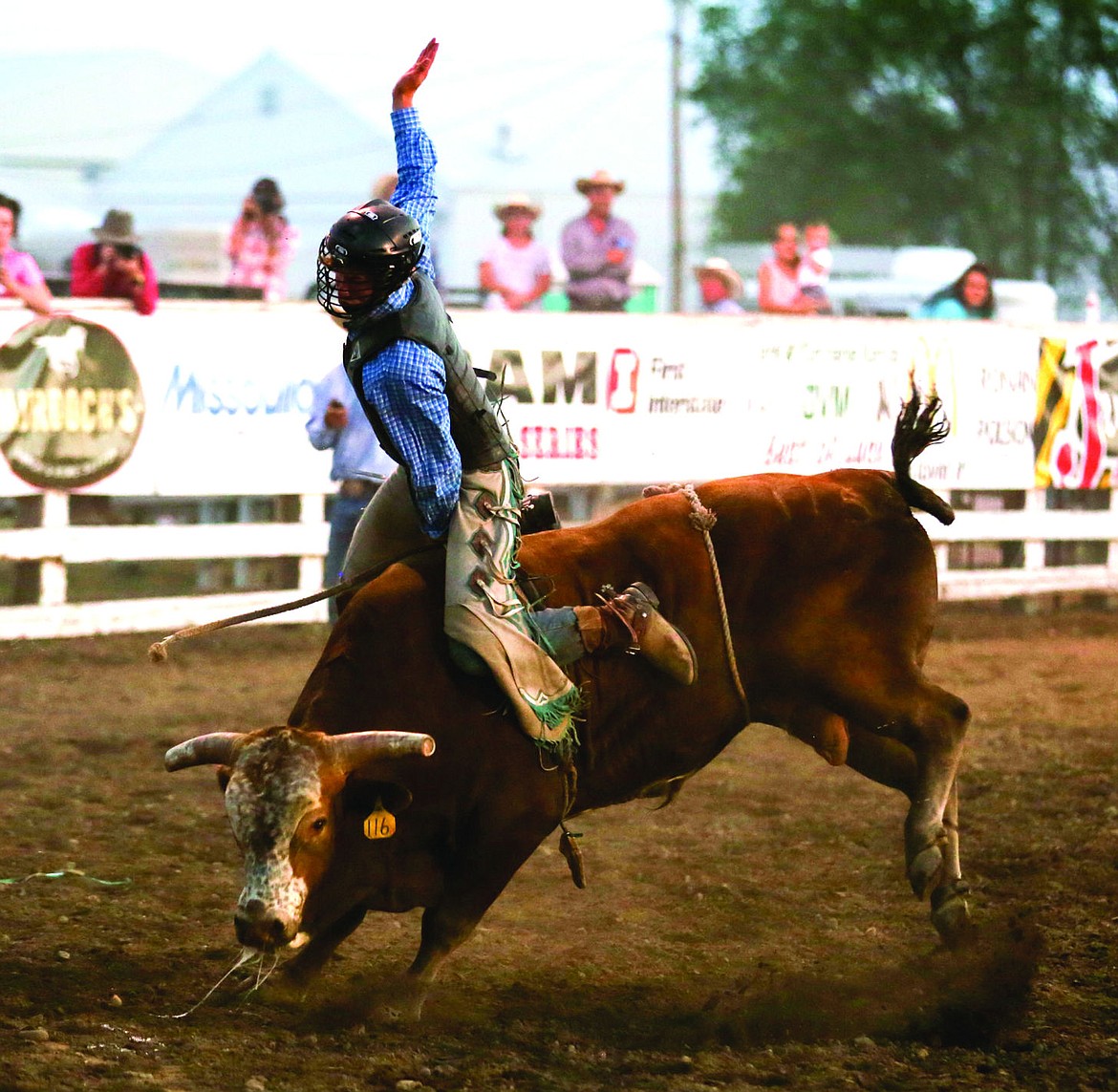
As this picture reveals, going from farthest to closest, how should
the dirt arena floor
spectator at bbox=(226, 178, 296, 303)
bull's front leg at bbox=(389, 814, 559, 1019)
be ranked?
spectator at bbox=(226, 178, 296, 303)
bull's front leg at bbox=(389, 814, 559, 1019)
the dirt arena floor

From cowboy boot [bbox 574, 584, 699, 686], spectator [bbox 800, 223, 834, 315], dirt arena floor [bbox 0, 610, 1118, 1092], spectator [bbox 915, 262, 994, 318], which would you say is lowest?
dirt arena floor [bbox 0, 610, 1118, 1092]

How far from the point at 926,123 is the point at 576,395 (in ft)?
105

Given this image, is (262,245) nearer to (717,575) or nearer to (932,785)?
(717,575)

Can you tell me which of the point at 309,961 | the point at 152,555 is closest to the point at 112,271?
the point at 152,555

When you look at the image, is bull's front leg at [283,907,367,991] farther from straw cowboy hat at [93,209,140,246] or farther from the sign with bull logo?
straw cowboy hat at [93,209,140,246]

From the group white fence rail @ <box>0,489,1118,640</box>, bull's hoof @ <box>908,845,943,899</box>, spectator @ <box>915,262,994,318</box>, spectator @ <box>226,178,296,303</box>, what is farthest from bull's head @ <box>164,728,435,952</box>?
spectator @ <box>915,262,994,318</box>

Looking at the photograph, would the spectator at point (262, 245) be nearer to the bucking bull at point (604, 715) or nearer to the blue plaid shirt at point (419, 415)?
the bucking bull at point (604, 715)

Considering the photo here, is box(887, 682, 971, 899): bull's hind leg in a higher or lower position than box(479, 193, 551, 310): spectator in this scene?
lower

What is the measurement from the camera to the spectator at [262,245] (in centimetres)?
1166

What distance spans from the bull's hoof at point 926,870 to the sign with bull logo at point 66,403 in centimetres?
607

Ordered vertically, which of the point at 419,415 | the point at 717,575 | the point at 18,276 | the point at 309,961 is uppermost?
the point at 18,276

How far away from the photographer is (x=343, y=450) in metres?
8.98

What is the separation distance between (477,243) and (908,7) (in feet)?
43.5

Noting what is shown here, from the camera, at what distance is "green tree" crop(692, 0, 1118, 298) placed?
121 ft
